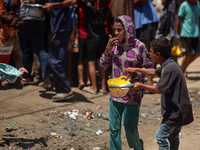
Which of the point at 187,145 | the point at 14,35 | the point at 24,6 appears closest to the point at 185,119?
the point at 187,145

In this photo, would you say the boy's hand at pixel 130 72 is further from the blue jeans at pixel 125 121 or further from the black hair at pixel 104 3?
the black hair at pixel 104 3

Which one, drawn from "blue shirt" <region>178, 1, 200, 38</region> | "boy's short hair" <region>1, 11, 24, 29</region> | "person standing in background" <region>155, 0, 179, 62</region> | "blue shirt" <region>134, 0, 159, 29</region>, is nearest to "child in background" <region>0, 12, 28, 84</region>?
"boy's short hair" <region>1, 11, 24, 29</region>

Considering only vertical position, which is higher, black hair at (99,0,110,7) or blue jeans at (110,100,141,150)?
black hair at (99,0,110,7)

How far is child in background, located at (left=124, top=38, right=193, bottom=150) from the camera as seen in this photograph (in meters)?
3.54

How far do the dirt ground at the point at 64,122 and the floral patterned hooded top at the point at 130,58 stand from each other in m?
1.16

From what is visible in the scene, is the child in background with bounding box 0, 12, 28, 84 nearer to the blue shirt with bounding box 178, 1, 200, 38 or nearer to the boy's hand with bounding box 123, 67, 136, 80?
the boy's hand with bounding box 123, 67, 136, 80

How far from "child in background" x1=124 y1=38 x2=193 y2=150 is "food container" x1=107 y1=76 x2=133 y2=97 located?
87 mm

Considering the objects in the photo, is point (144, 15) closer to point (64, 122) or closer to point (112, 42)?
point (64, 122)

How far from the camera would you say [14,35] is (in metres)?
4.86

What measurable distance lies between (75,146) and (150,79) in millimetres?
3275

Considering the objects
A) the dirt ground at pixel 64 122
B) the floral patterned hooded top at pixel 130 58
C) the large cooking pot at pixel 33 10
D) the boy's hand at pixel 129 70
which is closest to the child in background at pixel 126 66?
the floral patterned hooded top at pixel 130 58

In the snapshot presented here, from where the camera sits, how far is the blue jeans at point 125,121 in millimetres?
4004

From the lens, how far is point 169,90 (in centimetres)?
360

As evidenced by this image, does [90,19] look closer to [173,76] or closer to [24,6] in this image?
[24,6]
